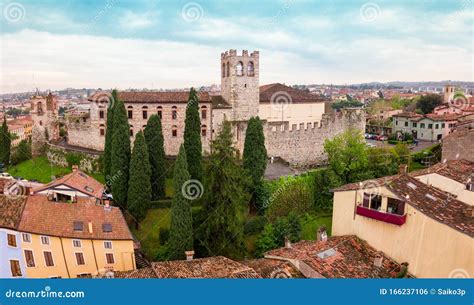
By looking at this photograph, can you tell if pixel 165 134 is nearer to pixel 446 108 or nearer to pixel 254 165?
pixel 254 165

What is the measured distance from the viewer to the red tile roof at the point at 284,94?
28.7m

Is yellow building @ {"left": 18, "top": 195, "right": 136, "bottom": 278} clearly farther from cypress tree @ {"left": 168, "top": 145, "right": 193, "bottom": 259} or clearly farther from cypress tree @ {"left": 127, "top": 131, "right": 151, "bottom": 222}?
cypress tree @ {"left": 127, "top": 131, "right": 151, "bottom": 222}

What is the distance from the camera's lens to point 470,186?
13492 mm

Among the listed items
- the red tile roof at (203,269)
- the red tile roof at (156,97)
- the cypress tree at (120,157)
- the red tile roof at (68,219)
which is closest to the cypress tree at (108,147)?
the cypress tree at (120,157)

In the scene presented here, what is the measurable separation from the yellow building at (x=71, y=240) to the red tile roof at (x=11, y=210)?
0.17m

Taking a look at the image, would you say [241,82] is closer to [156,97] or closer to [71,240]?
[156,97]

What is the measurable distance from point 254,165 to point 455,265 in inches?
428

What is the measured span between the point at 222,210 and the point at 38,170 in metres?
16.4

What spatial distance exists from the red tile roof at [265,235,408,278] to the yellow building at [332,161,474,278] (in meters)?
0.47

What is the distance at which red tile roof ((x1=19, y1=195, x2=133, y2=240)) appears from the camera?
1298 cm

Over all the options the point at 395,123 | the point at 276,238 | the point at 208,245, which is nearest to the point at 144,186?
the point at 208,245

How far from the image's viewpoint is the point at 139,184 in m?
17.8

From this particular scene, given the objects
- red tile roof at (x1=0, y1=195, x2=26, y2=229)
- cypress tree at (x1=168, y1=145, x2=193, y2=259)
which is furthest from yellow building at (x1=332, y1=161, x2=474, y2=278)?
red tile roof at (x1=0, y1=195, x2=26, y2=229)
